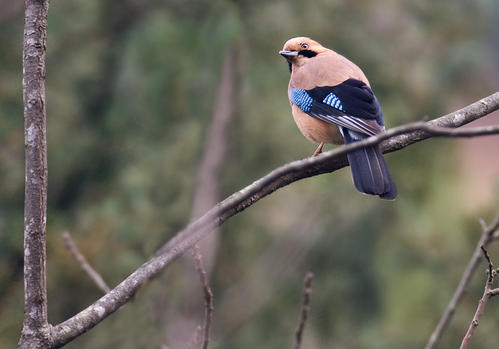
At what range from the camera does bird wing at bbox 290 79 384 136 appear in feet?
13.2

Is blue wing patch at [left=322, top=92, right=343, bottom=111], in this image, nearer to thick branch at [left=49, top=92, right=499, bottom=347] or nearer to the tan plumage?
the tan plumage

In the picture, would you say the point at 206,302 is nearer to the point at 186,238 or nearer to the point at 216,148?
the point at 186,238

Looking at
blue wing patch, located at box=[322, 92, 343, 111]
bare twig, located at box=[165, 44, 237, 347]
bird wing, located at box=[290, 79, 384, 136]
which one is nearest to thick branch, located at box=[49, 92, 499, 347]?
bird wing, located at box=[290, 79, 384, 136]

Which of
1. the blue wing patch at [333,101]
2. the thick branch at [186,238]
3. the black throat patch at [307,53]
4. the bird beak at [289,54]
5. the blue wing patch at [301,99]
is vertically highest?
the bird beak at [289,54]

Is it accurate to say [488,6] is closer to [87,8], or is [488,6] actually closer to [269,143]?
[269,143]

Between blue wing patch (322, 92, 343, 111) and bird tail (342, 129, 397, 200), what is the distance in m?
0.55

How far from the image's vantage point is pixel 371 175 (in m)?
3.54

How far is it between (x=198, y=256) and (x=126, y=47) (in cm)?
536

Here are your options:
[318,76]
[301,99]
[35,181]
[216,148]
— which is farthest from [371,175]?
[216,148]

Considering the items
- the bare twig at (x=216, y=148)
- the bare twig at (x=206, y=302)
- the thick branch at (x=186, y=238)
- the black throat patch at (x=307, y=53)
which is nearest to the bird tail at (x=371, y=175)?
the thick branch at (x=186, y=238)

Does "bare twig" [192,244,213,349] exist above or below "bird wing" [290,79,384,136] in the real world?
below

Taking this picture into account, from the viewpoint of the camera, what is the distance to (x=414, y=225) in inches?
291

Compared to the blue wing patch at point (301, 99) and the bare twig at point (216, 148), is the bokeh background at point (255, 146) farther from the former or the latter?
the blue wing patch at point (301, 99)

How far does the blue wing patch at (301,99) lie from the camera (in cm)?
434
